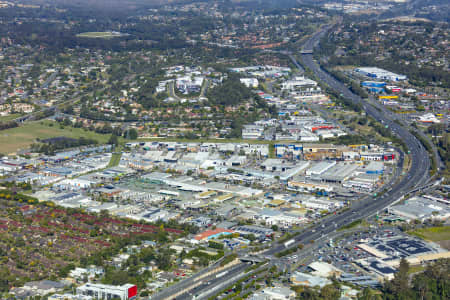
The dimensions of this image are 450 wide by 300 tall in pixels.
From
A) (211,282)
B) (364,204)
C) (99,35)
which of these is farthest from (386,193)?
(99,35)

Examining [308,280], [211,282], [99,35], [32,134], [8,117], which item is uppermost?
[99,35]

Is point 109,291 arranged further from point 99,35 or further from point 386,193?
point 99,35

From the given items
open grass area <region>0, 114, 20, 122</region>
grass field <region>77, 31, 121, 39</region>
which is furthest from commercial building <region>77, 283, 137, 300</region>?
grass field <region>77, 31, 121, 39</region>

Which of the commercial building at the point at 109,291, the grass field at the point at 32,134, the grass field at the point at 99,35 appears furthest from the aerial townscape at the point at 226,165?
the grass field at the point at 99,35

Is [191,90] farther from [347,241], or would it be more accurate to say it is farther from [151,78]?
[347,241]

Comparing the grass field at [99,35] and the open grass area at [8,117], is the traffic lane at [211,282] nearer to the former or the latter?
the open grass area at [8,117]

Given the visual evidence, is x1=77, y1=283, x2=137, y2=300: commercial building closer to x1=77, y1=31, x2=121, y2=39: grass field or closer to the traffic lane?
the traffic lane
